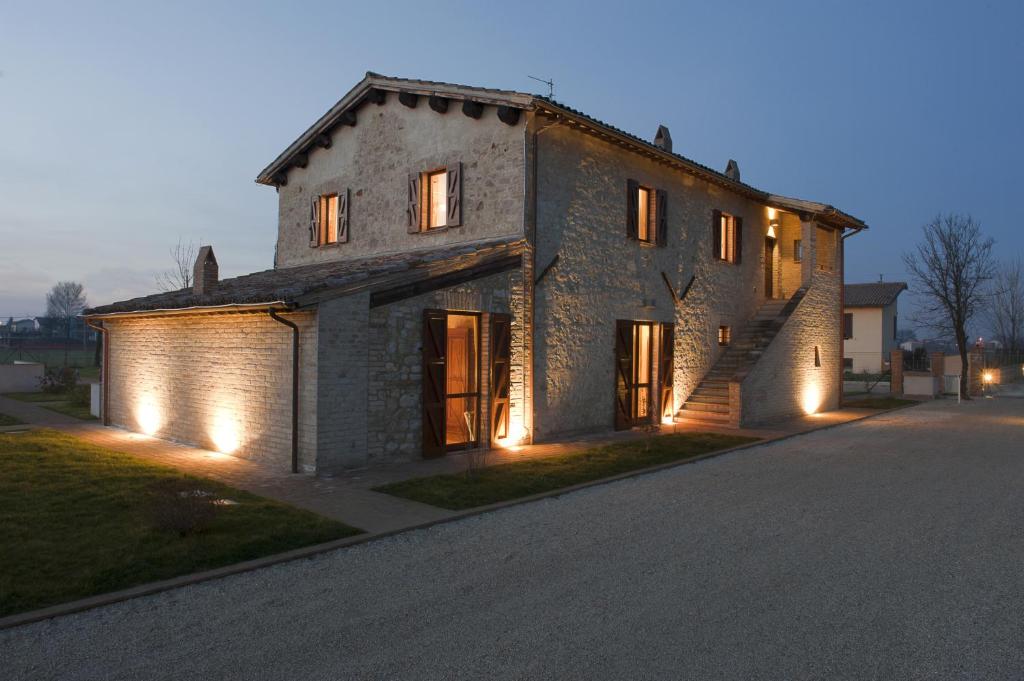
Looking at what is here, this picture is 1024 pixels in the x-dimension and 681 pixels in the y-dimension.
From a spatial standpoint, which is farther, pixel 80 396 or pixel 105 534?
pixel 80 396

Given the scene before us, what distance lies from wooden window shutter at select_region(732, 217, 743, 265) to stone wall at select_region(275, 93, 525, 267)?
8.91 meters

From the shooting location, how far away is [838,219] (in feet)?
65.5

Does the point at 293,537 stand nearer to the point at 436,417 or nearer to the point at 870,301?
the point at 436,417

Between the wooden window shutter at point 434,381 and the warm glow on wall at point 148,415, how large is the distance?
20.7 feet

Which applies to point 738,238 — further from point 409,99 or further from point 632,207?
point 409,99

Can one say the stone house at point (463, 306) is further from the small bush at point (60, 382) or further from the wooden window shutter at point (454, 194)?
the small bush at point (60, 382)

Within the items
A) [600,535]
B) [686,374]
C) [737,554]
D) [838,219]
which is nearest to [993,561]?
[737,554]

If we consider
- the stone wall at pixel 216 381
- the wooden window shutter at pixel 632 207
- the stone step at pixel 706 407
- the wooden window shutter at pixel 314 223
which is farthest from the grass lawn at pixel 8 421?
the stone step at pixel 706 407

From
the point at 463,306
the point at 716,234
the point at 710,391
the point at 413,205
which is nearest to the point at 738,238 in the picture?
the point at 716,234

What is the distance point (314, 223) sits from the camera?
16328mm

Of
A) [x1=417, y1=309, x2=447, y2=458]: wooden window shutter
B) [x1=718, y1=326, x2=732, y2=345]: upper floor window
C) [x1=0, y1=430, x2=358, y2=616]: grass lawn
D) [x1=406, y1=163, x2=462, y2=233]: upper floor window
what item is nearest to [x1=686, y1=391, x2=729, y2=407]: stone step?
[x1=718, y1=326, x2=732, y2=345]: upper floor window

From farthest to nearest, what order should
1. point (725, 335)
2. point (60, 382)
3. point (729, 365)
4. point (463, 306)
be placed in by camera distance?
point (60, 382)
point (725, 335)
point (729, 365)
point (463, 306)

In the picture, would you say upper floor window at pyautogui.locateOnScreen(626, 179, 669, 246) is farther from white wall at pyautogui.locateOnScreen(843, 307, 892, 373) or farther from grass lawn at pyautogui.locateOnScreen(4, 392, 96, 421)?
white wall at pyautogui.locateOnScreen(843, 307, 892, 373)

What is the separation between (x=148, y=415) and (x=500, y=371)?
784 cm
